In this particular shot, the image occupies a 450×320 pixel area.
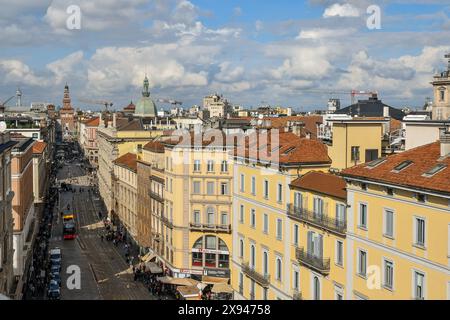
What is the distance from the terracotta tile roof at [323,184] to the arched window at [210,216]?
→ 15679 millimetres

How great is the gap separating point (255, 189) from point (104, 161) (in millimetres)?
62315

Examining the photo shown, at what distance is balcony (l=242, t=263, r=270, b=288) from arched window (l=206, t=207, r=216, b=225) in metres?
8.94

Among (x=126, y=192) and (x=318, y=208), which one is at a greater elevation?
(x=318, y=208)

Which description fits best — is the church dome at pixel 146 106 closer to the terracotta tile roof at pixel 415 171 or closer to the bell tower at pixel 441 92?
the bell tower at pixel 441 92

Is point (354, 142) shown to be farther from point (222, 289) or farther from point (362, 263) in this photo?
point (222, 289)

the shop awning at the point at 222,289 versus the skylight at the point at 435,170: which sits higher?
the skylight at the point at 435,170

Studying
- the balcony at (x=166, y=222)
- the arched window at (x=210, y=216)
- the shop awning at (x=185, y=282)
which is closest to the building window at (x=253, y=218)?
the shop awning at (x=185, y=282)

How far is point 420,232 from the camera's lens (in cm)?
2288

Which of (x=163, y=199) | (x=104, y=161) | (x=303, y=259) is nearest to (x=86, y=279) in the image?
(x=163, y=199)

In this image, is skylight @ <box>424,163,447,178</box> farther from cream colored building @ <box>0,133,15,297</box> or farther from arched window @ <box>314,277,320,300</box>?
cream colored building @ <box>0,133,15,297</box>

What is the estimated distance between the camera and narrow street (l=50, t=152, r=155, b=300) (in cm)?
4794

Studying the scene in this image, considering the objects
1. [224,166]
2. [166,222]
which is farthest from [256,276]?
[166,222]

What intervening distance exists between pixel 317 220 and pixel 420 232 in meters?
8.05

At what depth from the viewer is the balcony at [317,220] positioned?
28.4 meters
